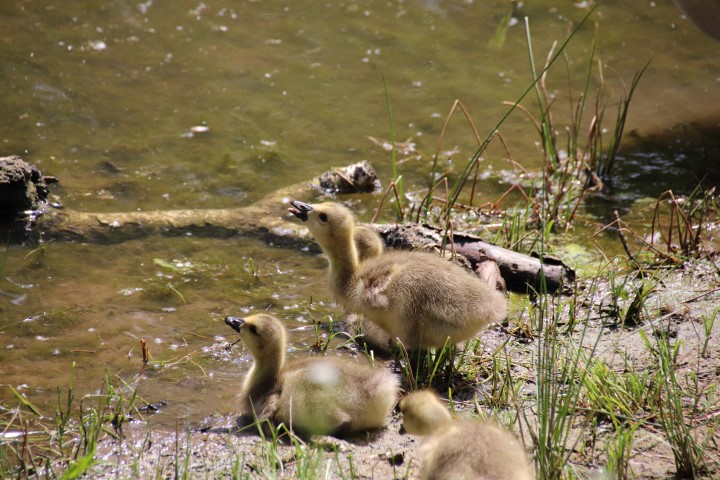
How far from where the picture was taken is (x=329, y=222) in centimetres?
471

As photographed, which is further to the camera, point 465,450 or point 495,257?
point 495,257

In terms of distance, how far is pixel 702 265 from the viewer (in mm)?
5125

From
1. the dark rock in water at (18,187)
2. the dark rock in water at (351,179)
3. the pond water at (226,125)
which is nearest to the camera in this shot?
the pond water at (226,125)

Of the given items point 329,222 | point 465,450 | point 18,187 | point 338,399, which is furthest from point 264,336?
point 18,187

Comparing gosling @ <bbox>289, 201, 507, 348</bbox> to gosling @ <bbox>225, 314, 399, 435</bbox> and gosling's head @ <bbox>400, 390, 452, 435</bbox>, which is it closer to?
gosling @ <bbox>225, 314, 399, 435</bbox>

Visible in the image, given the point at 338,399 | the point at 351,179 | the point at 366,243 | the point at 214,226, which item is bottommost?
the point at 214,226

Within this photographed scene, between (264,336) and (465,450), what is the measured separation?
4.34ft

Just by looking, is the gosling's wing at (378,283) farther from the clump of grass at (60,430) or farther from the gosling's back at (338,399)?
the clump of grass at (60,430)

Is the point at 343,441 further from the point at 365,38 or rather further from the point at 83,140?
the point at 365,38

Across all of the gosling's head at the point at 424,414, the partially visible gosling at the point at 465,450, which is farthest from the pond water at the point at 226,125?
the partially visible gosling at the point at 465,450

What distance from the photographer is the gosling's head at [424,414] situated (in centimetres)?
324

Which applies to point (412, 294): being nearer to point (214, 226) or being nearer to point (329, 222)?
point (329, 222)

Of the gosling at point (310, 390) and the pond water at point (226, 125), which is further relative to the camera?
the pond water at point (226, 125)

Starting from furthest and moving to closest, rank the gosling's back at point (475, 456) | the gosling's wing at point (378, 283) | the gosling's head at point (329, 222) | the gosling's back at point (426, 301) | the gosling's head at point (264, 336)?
1. the gosling's head at point (329, 222)
2. the gosling's wing at point (378, 283)
3. the gosling's back at point (426, 301)
4. the gosling's head at point (264, 336)
5. the gosling's back at point (475, 456)
